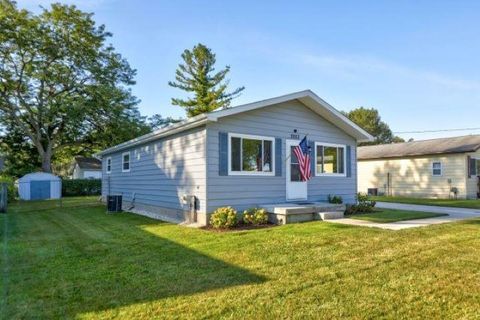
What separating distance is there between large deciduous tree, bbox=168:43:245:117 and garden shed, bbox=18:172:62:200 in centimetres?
1366

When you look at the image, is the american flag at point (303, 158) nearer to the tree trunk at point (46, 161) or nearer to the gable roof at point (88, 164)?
the tree trunk at point (46, 161)

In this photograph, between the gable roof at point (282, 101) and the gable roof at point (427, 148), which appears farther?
the gable roof at point (427, 148)

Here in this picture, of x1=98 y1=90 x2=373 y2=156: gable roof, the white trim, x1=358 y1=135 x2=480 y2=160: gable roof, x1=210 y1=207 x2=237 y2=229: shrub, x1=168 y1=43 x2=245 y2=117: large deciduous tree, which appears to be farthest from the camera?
x1=168 y1=43 x2=245 y2=117: large deciduous tree

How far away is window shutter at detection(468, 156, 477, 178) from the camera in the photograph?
18.2 meters

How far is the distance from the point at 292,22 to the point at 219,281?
10.7 m

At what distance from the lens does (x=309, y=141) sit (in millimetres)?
11406

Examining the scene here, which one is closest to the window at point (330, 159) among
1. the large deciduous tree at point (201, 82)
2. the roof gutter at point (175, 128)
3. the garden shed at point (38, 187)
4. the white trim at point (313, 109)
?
the white trim at point (313, 109)

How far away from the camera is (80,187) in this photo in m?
27.1

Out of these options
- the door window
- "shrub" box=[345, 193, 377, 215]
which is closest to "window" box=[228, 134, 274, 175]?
the door window

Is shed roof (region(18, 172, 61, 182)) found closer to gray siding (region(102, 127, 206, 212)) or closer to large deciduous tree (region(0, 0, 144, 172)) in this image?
large deciduous tree (region(0, 0, 144, 172))

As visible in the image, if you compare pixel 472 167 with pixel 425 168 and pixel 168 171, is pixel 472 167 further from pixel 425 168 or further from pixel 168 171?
pixel 168 171

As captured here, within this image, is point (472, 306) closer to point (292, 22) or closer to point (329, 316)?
point (329, 316)

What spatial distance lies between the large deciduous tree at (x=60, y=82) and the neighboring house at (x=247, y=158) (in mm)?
15347

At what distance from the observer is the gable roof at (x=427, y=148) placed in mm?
18312
